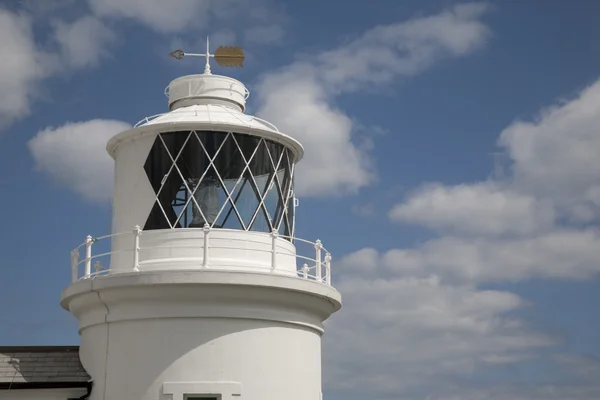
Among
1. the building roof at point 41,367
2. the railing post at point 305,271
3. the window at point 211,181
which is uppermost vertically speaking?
the window at point 211,181

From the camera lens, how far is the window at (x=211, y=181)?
56.4 ft

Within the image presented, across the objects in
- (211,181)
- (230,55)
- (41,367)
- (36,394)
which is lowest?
(36,394)

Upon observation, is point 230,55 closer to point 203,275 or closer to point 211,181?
point 211,181

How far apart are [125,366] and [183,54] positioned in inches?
257

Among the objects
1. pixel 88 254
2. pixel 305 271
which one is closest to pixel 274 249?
pixel 305 271

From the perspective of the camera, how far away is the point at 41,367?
1739 centimetres

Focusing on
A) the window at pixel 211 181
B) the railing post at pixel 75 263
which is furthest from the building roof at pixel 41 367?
the window at pixel 211 181

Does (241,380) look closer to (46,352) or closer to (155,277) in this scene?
(155,277)

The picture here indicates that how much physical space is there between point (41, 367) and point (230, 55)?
22.9 ft

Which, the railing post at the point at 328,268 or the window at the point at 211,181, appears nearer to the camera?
the window at the point at 211,181

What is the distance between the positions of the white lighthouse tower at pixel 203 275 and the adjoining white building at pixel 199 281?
21mm

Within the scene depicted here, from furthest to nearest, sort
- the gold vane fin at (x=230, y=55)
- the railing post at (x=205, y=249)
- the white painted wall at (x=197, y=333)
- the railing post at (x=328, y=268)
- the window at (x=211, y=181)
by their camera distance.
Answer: the gold vane fin at (x=230, y=55), the railing post at (x=328, y=268), the window at (x=211, y=181), the railing post at (x=205, y=249), the white painted wall at (x=197, y=333)

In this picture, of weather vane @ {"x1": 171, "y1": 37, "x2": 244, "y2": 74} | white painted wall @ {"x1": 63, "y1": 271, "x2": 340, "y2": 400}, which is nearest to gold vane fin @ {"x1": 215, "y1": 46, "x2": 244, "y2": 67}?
weather vane @ {"x1": 171, "y1": 37, "x2": 244, "y2": 74}

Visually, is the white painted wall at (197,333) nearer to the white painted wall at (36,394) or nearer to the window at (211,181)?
the white painted wall at (36,394)
